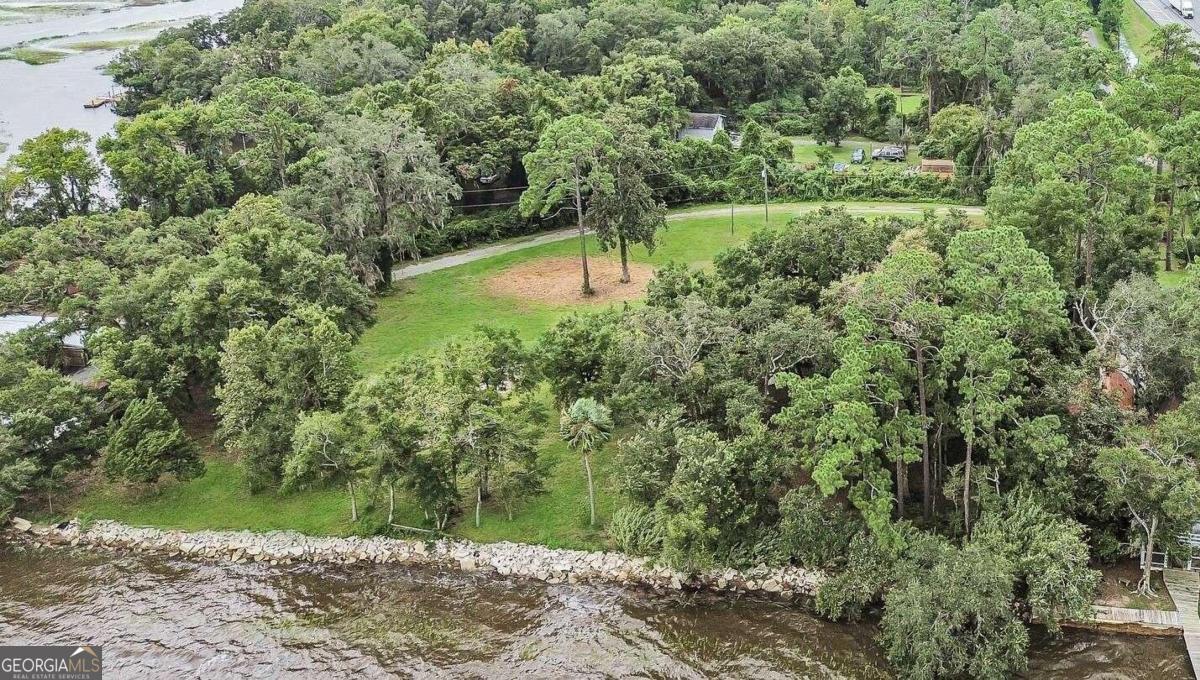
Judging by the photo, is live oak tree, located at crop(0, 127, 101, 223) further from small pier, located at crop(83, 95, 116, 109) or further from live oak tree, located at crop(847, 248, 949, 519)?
live oak tree, located at crop(847, 248, 949, 519)

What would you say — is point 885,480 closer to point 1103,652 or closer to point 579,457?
point 1103,652

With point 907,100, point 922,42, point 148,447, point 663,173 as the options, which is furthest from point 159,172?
point 907,100

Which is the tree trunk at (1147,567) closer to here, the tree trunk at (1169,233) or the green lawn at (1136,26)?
the tree trunk at (1169,233)

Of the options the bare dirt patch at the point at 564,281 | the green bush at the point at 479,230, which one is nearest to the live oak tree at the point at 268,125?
the green bush at the point at 479,230

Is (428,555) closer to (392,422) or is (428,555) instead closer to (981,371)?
(392,422)

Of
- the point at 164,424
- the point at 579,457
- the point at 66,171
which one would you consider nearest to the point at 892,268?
the point at 579,457

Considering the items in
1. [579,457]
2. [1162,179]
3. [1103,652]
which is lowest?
[1103,652]

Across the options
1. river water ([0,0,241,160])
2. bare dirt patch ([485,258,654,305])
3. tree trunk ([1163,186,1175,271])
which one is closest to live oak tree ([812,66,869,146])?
bare dirt patch ([485,258,654,305])
